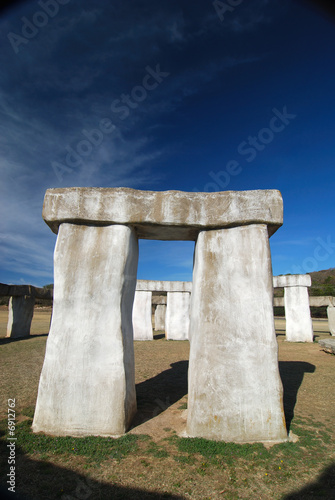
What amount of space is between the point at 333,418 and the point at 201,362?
2.41 meters

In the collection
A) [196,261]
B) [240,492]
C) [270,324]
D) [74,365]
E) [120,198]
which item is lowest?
[240,492]

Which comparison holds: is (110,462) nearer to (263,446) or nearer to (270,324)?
(263,446)

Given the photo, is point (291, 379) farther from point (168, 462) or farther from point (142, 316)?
point (142, 316)

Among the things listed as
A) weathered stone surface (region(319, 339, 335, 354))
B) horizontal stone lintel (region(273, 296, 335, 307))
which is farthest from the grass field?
horizontal stone lintel (region(273, 296, 335, 307))

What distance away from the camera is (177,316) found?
15242 millimetres

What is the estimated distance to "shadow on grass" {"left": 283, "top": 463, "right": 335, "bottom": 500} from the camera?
256 cm

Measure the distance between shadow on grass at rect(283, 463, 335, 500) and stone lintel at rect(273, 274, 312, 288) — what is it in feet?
39.1

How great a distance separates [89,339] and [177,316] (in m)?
11.7

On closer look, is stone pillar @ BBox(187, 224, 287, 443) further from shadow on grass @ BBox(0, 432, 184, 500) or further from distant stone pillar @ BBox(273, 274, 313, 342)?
distant stone pillar @ BBox(273, 274, 313, 342)

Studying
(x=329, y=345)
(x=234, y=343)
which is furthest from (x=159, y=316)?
(x=234, y=343)

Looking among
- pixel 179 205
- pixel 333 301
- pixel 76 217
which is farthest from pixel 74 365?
pixel 333 301

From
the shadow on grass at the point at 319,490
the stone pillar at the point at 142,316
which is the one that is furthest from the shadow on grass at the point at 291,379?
the stone pillar at the point at 142,316

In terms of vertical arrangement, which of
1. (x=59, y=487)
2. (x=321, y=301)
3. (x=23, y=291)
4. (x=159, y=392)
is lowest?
(x=59, y=487)

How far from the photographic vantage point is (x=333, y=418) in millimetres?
4344
